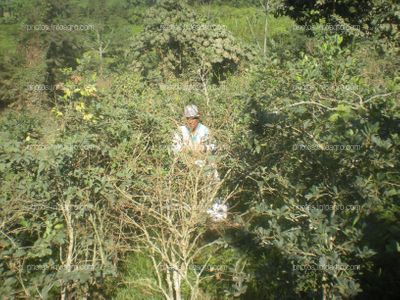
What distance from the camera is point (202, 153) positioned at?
3.09 meters

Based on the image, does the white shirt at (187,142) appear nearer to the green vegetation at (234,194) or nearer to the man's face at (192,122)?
the green vegetation at (234,194)

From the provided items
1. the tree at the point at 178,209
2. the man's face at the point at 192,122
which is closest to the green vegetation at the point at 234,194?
the tree at the point at 178,209

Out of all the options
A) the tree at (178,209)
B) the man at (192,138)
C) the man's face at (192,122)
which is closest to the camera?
the tree at (178,209)

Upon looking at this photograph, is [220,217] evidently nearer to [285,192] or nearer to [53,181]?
[285,192]

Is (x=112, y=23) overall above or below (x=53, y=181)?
below

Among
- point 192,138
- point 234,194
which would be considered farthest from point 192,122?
point 234,194

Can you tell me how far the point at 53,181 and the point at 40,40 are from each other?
2489 centimetres

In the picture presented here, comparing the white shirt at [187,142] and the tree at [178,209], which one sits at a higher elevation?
the white shirt at [187,142]

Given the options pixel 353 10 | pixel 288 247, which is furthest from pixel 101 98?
pixel 353 10

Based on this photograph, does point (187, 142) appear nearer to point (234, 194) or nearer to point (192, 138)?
point (192, 138)

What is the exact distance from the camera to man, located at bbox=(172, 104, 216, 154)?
3.10 meters

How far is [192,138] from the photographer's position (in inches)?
132

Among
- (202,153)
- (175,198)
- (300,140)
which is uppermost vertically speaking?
(300,140)

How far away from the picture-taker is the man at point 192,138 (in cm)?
310
